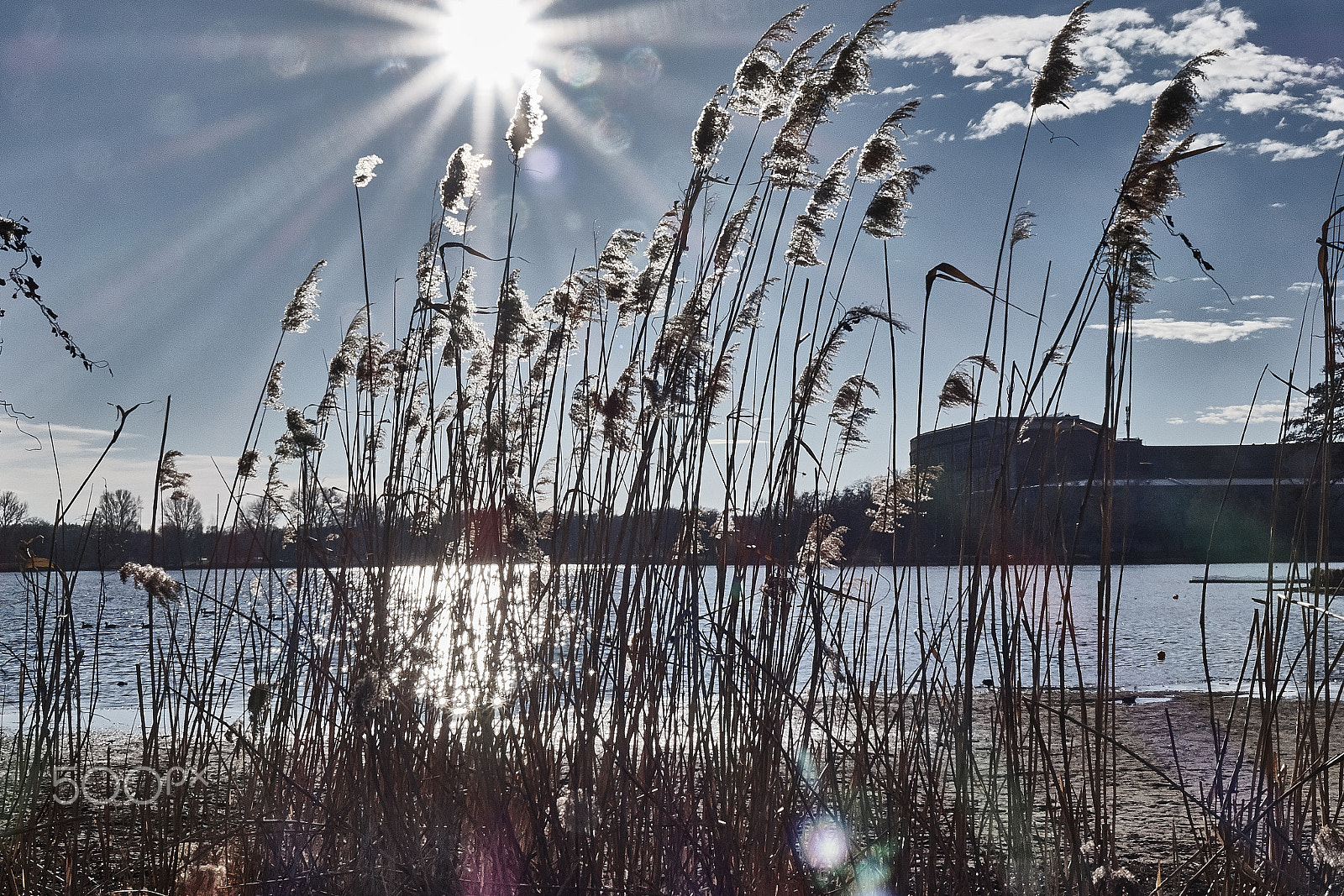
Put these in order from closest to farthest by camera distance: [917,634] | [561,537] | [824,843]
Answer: [824,843], [561,537], [917,634]

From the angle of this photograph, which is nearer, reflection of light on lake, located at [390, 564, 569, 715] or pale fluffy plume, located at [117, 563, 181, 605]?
reflection of light on lake, located at [390, 564, 569, 715]

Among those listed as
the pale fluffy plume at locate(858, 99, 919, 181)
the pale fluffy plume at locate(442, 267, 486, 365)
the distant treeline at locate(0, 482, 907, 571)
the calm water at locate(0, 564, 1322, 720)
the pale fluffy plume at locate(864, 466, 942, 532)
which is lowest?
the calm water at locate(0, 564, 1322, 720)

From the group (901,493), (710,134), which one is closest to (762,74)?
(710,134)

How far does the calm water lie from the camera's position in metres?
2.69

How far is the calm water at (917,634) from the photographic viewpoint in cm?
269

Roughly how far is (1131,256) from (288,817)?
250 cm

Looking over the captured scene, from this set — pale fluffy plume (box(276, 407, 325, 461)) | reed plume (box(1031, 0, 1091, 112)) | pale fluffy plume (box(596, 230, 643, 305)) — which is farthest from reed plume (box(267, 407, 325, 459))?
reed plume (box(1031, 0, 1091, 112))

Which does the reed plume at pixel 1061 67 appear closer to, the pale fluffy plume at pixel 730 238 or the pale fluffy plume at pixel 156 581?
the pale fluffy plume at pixel 730 238

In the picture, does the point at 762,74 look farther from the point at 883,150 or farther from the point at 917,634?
the point at 917,634

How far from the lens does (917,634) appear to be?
2.75 metres

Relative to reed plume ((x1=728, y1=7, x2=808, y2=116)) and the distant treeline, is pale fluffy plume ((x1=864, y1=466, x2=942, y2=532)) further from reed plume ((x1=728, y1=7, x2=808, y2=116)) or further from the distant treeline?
reed plume ((x1=728, y1=7, x2=808, y2=116))

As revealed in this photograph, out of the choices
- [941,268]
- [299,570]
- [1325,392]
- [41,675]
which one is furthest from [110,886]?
[1325,392]

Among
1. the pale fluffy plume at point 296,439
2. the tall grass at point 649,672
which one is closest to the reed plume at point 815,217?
the tall grass at point 649,672

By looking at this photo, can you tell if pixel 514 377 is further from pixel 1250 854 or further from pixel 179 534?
pixel 1250 854
